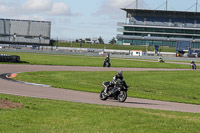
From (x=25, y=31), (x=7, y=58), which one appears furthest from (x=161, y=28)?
(x=7, y=58)

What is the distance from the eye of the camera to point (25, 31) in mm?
134250

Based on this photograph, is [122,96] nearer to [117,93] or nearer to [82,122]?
[117,93]

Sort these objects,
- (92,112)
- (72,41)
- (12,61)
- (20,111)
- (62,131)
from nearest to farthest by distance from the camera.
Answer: (62,131)
(20,111)
(92,112)
(12,61)
(72,41)

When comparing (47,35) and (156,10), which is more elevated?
(156,10)

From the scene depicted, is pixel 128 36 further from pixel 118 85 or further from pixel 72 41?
pixel 118 85

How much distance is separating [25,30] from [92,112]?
125 metres

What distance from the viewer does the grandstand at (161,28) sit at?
142 metres

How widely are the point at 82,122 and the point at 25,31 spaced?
416ft

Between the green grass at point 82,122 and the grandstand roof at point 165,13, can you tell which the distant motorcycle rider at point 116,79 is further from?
the grandstand roof at point 165,13

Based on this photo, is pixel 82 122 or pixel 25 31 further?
pixel 25 31

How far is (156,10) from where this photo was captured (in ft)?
465

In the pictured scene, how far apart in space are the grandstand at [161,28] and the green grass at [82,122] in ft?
424

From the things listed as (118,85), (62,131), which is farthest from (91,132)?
(118,85)

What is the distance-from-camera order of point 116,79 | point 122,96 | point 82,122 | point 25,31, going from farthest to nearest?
point 25,31 → point 122,96 → point 116,79 → point 82,122
